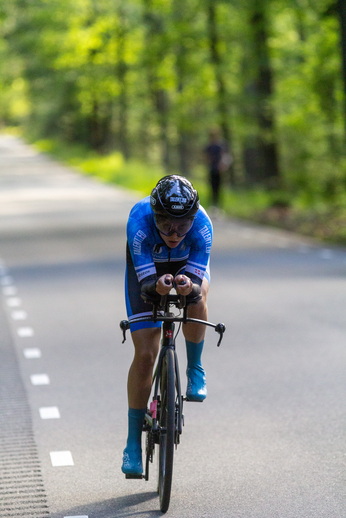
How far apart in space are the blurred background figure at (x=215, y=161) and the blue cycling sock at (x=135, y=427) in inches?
717

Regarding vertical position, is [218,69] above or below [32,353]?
above

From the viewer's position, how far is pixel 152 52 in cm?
2975

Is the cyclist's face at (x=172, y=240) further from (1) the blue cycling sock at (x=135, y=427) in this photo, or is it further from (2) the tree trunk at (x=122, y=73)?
(2) the tree trunk at (x=122, y=73)

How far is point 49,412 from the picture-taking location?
6.52 metres

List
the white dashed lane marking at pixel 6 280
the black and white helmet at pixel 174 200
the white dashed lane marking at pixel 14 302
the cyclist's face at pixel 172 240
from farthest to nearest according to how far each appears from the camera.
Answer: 1. the white dashed lane marking at pixel 6 280
2. the white dashed lane marking at pixel 14 302
3. the cyclist's face at pixel 172 240
4. the black and white helmet at pixel 174 200

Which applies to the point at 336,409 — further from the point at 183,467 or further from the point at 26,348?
the point at 26,348

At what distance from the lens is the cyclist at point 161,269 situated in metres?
4.33

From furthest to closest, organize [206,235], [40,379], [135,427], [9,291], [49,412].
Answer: [9,291] < [40,379] < [49,412] < [135,427] < [206,235]

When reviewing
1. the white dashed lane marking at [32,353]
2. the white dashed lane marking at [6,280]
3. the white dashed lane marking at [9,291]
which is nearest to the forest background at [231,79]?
the white dashed lane marking at [6,280]

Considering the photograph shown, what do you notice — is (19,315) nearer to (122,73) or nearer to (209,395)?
(209,395)

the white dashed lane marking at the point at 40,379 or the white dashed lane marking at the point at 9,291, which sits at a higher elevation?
the white dashed lane marking at the point at 40,379

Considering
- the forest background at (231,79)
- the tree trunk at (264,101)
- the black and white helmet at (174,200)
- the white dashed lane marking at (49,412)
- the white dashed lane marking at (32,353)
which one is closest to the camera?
the black and white helmet at (174,200)

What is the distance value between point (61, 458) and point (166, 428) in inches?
51.5

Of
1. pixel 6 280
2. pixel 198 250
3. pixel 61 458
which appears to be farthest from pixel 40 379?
pixel 6 280
